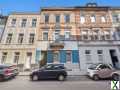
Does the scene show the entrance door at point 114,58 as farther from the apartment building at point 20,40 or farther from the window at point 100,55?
the apartment building at point 20,40

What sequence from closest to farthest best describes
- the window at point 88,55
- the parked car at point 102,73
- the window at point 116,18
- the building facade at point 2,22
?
1. the parked car at point 102,73
2. the window at point 88,55
3. the building facade at point 2,22
4. the window at point 116,18

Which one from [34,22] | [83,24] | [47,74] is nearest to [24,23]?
[34,22]

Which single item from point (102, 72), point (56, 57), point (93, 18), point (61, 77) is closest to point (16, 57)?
point (56, 57)

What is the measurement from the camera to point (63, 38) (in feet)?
68.5

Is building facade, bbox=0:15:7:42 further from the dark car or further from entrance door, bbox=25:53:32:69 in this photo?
the dark car

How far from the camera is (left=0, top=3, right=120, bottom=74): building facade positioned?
19.8 metres

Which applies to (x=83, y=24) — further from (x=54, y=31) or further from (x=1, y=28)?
(x=1, y=28)

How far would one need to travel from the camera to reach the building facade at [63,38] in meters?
19.8

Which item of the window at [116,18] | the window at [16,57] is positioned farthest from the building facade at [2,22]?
the window at [116,18]

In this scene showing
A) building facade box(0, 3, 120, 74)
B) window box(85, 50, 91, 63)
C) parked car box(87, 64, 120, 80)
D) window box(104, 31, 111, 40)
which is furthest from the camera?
window box(104, 31, 111, 40)

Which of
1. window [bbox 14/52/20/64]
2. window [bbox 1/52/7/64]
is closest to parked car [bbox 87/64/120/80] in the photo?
window [bbox 14/52/20/64]

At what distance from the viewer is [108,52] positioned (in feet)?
65.0

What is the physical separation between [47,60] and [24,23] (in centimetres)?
864

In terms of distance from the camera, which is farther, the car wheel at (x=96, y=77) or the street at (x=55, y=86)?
the car wheel at (x=96, y=77)
